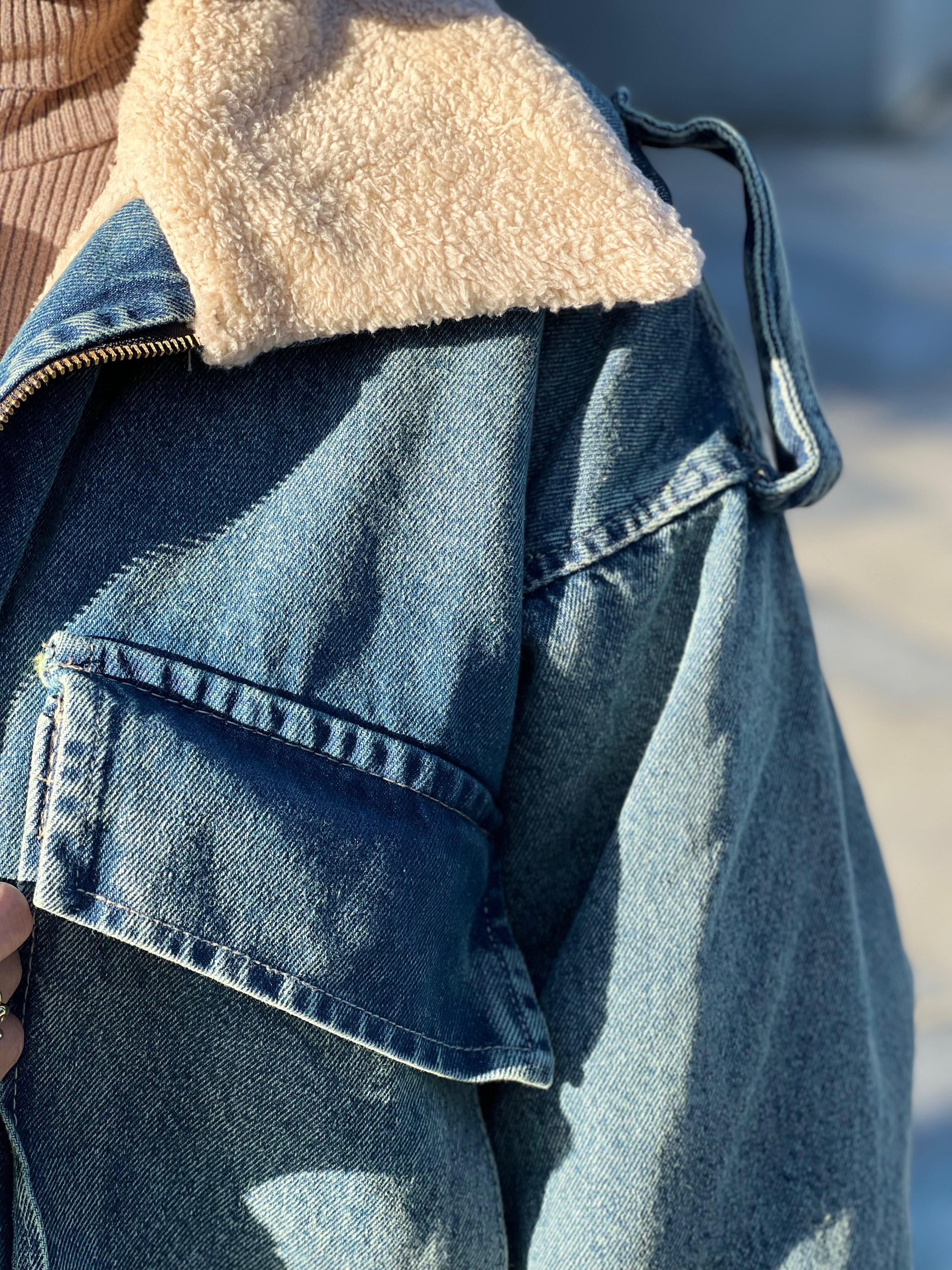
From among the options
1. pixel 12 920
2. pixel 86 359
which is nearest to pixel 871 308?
pixel 86 359

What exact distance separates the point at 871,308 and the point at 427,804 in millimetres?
3383

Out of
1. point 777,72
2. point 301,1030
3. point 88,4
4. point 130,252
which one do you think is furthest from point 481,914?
point 777,72

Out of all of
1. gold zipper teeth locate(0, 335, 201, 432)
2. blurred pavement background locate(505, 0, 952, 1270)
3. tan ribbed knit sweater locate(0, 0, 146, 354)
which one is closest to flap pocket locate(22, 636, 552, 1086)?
gold zipper teeth locate(0, 335, 201, 432)

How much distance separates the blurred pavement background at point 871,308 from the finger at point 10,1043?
1.25 meters

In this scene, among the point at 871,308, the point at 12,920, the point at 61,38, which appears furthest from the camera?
the point at 871,308

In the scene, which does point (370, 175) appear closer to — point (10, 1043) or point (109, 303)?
point (109, 303)

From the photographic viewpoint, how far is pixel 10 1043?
58 centimetres

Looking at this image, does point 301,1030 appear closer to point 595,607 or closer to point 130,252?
point 595,607

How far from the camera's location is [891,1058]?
2.62 feet

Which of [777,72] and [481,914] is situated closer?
[481,914]

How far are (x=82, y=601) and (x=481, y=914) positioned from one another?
274 millimetres

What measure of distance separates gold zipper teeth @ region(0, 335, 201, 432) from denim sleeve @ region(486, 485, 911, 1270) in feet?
0.73

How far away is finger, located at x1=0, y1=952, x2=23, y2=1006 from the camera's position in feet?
1.89

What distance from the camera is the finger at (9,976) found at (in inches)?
22.7
